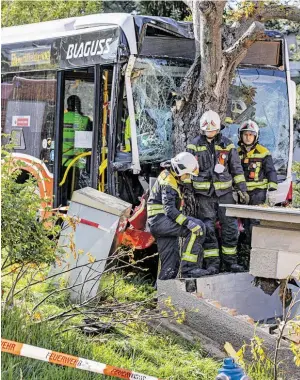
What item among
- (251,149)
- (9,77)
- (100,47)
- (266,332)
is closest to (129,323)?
(266,332)

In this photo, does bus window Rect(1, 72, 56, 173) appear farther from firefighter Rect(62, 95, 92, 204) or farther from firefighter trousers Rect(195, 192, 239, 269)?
firefighter trousers Rect(195, 192, 239, 269)

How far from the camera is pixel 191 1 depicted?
8.78m

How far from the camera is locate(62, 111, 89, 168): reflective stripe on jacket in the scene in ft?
32.1

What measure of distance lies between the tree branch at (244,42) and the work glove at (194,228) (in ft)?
6.47

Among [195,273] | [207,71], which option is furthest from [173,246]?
[207,71]

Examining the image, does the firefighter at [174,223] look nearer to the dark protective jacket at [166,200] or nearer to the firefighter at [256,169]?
the dark protective jacket at [166,200]

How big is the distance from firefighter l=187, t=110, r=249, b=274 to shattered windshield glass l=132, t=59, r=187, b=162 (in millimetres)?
703

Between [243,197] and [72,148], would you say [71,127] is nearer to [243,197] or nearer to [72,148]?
[72,148]

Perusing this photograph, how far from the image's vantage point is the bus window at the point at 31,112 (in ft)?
32.9

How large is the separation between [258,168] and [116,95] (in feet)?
5.92

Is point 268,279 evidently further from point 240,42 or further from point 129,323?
point 240,42

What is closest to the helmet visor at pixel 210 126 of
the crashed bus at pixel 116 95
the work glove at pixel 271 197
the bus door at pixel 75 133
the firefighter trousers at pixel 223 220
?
the crashed bus at pixel 116 95

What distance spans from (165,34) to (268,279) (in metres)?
3.35

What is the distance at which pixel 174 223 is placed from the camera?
7688 millimetres
